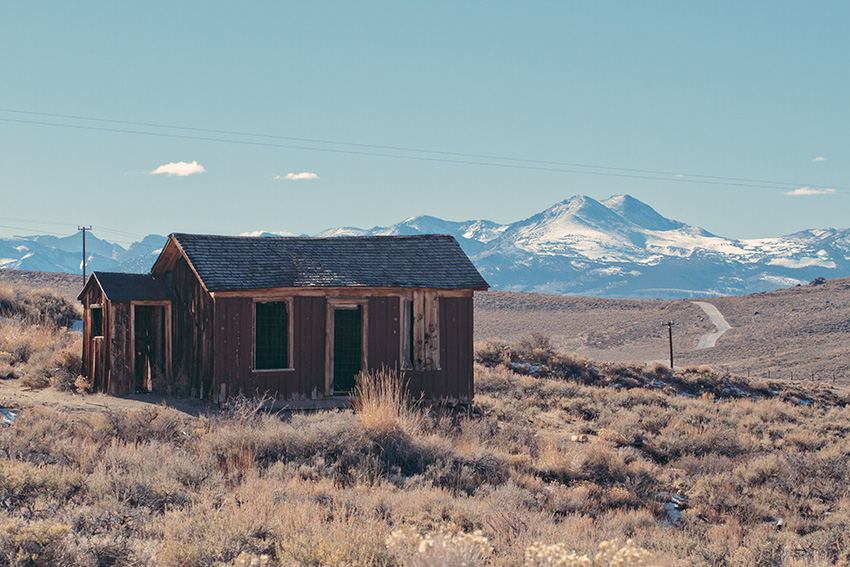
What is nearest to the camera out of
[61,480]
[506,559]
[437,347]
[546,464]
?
[506,559]

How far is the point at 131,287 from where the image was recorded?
598 inches

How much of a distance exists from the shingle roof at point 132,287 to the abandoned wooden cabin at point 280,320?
3cm

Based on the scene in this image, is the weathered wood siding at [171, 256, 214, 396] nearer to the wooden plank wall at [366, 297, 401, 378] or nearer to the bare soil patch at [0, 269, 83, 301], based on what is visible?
the wooden plank wall at [366, 297, 401, 378]

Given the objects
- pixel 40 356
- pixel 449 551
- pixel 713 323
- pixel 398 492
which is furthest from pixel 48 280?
pixel 449 551

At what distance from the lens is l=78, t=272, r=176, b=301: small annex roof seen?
1470 centimetres

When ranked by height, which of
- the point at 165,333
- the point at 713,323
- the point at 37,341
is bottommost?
the point at 713,323

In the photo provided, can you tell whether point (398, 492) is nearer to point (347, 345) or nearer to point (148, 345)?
point (347, 345)

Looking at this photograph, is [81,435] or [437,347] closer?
[81,435]

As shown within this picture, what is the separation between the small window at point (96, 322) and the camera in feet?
51.1

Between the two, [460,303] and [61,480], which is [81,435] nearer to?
[61,480]

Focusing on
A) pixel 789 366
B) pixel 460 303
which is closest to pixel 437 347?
pixel 460 303

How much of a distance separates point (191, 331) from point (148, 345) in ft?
5.34

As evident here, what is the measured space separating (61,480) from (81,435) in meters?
2.79

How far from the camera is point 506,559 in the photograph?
622 centimetres
